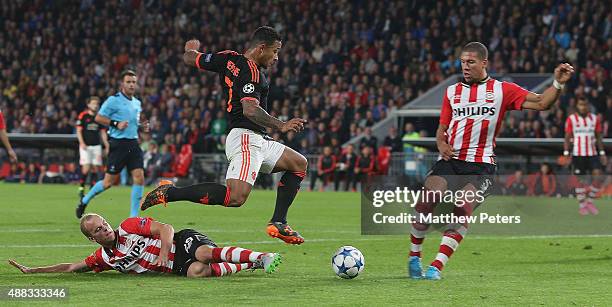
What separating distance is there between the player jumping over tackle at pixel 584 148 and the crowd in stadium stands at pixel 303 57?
601 cm

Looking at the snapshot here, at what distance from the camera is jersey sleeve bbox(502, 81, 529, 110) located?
923 cm

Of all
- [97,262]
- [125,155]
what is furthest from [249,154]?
[125,155]

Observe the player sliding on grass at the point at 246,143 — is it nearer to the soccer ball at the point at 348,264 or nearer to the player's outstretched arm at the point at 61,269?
the soccer ball at the point at 348,264

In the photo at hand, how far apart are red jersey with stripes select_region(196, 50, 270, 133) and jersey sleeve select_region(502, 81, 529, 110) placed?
2.12 m

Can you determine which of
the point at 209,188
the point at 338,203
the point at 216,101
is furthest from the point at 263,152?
the point at 216,101

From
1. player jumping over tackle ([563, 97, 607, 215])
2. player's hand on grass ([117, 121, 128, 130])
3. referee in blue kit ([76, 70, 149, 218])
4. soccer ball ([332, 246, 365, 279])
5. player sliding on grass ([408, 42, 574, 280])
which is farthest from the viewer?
player jumping over tackle ([563, 97, 607, 215])

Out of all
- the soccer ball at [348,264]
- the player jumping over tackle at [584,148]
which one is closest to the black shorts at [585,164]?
the player jumping over tackle at [584,148]

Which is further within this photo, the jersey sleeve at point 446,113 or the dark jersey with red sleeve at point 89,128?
the dark jersey with red sleeve at point 89,128

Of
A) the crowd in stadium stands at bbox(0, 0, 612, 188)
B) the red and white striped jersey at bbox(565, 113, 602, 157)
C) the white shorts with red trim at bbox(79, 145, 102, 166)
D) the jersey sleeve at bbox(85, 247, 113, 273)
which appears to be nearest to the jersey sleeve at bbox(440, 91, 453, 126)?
the jersey sleeve at bbox(85, 247, 113, 273)

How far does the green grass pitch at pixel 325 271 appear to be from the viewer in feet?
25.7

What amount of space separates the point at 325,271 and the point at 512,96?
2283mm

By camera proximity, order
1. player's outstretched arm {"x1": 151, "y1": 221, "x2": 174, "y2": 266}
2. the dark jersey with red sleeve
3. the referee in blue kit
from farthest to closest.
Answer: the dark jersey with red sleeve
the referee in blue kit
player's outstretched arm {"x1": 151, "y1": 221, "x2": 174, "y2": 266}

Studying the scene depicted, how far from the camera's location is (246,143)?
9781 mm

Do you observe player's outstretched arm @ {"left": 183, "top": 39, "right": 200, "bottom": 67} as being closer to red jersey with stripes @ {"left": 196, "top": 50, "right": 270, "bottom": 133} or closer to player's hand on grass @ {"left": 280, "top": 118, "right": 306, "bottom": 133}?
red jersey with stripes @ {"left": 196, "top": 50, "right": 270, "bottom": 133}
